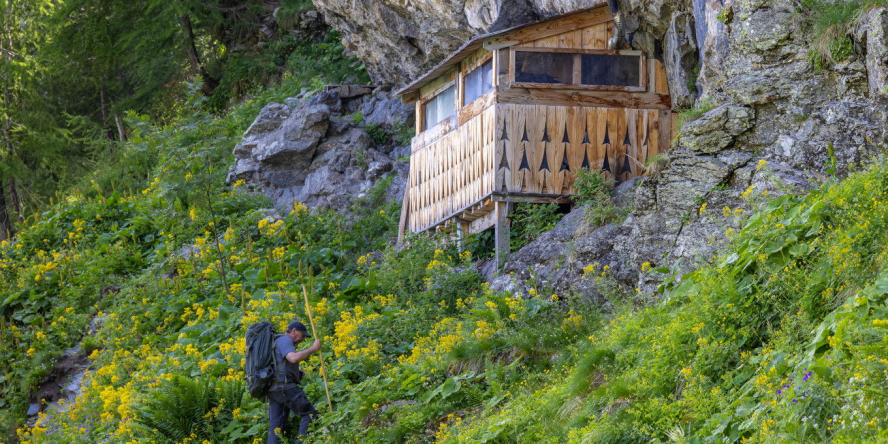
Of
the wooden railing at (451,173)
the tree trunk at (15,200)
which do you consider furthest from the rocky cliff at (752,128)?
the tree trunk at (15,200)

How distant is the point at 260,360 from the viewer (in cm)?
1121

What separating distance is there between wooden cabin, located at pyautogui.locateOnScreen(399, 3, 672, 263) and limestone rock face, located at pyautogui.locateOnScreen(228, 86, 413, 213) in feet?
22.2

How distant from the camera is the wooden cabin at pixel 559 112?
55.9 feet

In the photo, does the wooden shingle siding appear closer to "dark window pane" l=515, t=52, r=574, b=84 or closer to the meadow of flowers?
"dark window pane" l=515, t=52, r=574, b=84

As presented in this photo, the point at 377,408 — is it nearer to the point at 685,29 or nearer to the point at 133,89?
the point at 685,29

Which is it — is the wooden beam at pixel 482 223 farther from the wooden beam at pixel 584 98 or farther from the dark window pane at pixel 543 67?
the dark window pane at pixel 543 67

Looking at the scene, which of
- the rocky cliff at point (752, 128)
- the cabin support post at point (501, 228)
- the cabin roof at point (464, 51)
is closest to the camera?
the rocky cliff at point (752, 128)

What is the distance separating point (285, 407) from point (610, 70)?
9040 millimetres

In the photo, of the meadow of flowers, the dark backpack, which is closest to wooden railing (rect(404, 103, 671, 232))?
the meadow of flowers

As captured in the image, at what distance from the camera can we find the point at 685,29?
49.7ft

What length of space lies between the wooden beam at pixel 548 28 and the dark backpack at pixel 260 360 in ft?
25.2

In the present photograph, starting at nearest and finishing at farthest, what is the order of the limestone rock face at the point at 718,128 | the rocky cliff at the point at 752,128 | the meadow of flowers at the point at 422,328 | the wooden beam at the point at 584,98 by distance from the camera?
the meadow of flowers at the point at 422,328 → the rocky cliff at the point at 752,128 → the limestone rock face at the point at 718,128 → the wooden beam at the point at 584,98

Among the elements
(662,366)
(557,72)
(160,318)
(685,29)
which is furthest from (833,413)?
(160,318)

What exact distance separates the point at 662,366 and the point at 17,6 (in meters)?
27.5
